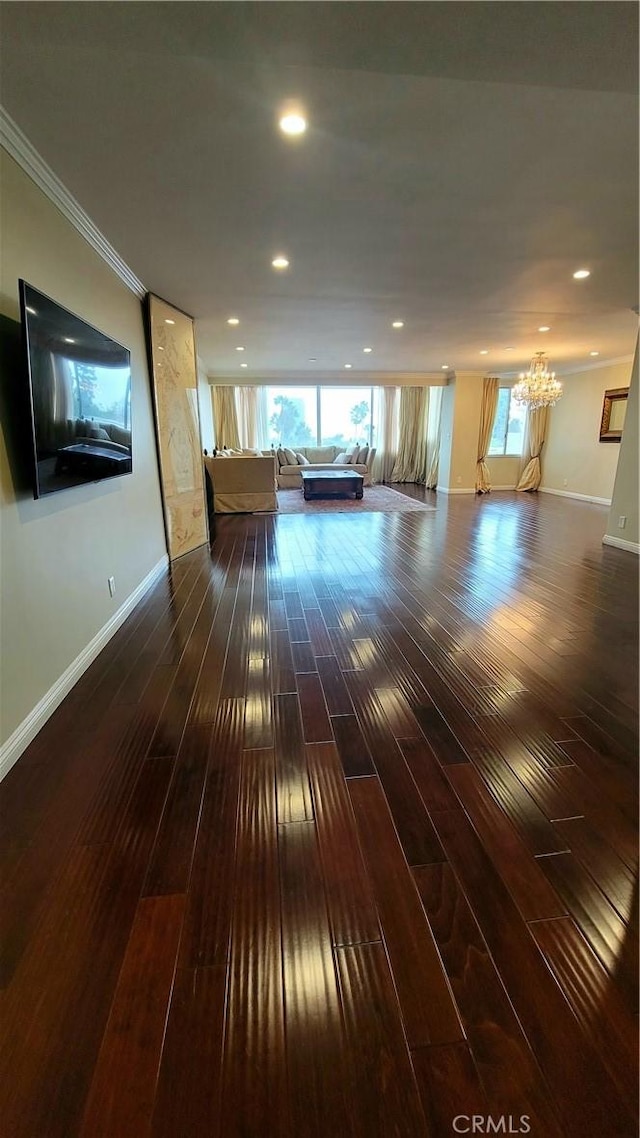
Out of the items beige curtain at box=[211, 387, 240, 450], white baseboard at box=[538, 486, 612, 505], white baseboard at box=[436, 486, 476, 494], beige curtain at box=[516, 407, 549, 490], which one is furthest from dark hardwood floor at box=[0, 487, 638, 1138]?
beige curtain at box=[211, 387, 240, 450]

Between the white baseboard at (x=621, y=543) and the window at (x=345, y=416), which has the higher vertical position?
the window at (x=345, y=416)

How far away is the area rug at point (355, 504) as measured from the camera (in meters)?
7.48

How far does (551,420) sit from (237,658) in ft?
30.1

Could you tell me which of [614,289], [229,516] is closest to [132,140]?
[614,289]

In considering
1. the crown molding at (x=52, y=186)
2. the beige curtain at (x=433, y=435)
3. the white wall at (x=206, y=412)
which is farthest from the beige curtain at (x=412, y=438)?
the crown molding at (x=52, y=186)

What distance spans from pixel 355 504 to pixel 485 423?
11.2ft

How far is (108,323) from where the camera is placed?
308 centimetres

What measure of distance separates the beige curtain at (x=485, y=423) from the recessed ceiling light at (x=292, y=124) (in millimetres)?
7833

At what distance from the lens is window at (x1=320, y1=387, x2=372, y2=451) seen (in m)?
11.4

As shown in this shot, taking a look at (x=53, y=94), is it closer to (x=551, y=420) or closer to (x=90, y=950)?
(x=90, y=950)

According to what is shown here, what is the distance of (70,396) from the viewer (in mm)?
2131

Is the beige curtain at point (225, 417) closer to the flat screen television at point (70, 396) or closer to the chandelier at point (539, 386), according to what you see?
the chandelier at point (539, 386)

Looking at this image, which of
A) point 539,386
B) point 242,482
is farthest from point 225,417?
point 539,386
